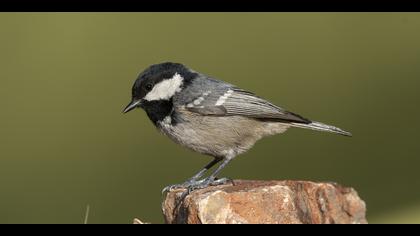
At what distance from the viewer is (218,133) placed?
3141mm

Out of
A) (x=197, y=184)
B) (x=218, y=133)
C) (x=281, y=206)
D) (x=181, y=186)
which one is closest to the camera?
(x=281, y=206)

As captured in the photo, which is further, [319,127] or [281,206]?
[319,127]

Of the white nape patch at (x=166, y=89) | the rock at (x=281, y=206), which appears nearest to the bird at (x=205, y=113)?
the white nape patch at (x=166, y=89)

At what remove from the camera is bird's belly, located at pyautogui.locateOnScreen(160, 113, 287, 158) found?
3107 millimetres

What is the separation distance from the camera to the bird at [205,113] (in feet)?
10.2

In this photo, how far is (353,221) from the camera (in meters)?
2.33

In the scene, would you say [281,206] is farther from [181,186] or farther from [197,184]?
[181,186]

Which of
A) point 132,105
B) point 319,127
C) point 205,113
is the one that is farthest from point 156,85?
point 319,127

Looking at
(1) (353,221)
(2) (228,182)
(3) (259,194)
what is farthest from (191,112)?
(1) (353,221)

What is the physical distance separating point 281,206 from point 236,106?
3.01 feet

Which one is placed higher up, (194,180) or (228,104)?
(228,104)

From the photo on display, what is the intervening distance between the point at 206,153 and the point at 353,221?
1.03 m

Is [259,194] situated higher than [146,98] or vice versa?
[146,98]
